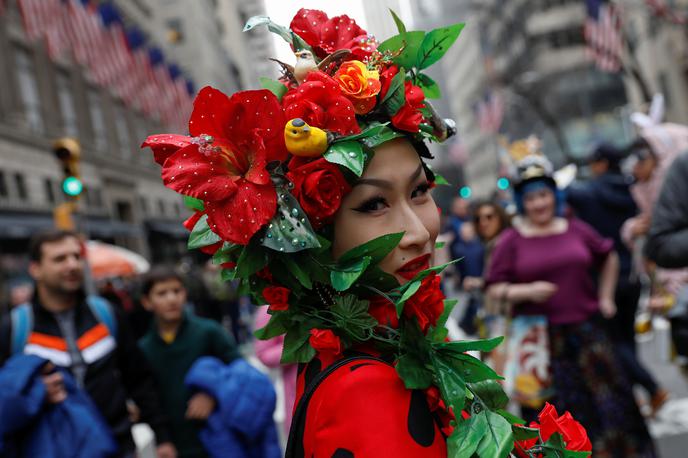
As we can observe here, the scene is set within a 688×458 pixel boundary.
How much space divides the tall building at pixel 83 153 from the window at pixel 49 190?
1.8 inches

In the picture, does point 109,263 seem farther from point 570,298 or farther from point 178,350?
point 570,298

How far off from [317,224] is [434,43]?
619 mm

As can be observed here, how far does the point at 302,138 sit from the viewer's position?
1633 mm

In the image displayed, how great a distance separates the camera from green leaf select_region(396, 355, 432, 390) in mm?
1486

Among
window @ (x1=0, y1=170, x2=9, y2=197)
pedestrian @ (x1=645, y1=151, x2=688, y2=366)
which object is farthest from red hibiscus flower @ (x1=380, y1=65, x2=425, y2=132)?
window @ (x1=0, y1=170, x2=9, y2=197)

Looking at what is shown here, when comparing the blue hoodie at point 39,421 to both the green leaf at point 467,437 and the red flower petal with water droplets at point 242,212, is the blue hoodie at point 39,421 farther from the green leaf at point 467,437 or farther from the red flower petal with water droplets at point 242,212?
the green leaf at point 467,437

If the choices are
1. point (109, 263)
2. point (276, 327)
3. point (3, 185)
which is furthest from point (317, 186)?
point (3, 185)

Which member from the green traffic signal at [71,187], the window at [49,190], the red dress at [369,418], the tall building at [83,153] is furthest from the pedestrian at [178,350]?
the window at [49,190]

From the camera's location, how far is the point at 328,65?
1.88m

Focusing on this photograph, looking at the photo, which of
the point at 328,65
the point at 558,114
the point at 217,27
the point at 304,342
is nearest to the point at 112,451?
the point at 304,342

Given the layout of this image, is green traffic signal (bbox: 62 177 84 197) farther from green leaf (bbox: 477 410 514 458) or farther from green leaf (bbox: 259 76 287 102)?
green leaf (bbox: 477 410 514 458)

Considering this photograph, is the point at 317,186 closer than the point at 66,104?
Yes

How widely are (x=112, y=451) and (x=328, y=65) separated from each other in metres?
2.53

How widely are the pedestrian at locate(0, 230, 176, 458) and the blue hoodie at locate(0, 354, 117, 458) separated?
0.28ft
